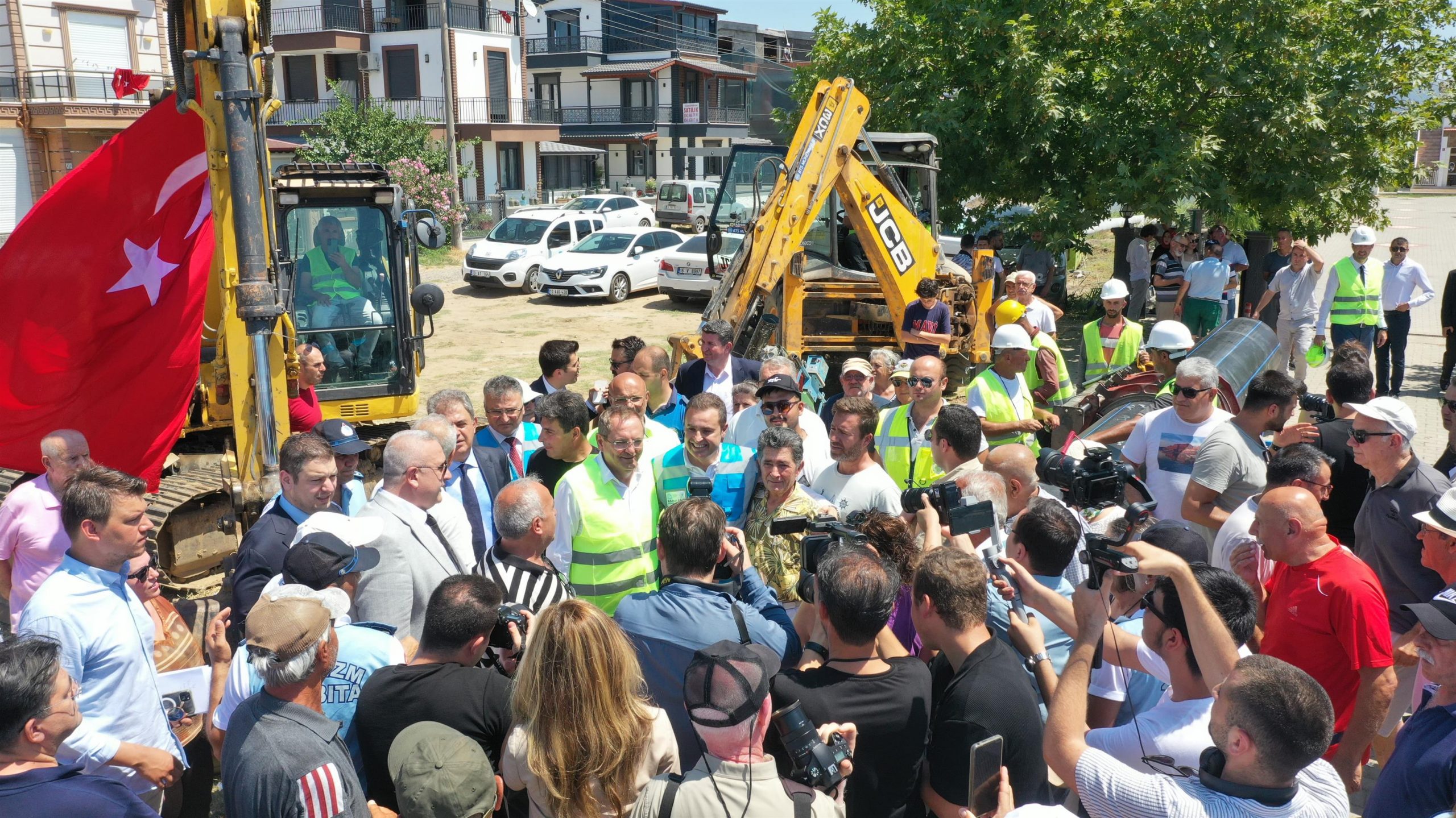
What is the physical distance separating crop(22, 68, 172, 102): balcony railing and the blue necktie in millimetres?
30341

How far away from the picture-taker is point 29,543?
5.00 metres

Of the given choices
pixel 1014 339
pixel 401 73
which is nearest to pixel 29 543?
pixel 1014 339

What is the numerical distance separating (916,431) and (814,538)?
8.69ft

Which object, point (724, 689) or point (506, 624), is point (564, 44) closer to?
point (506, 624)

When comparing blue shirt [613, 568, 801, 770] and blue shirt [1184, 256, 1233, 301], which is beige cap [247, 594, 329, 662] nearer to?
blue shirt [613, 568, 801, 770]

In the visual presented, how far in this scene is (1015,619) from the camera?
12.5 feet

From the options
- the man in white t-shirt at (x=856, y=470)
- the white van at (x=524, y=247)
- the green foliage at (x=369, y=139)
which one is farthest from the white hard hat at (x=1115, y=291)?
the green foliage at (x=369, y=139)

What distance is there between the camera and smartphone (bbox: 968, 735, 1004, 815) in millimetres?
2818

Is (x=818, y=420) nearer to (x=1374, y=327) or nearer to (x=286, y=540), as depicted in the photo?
(x=286, y=540)

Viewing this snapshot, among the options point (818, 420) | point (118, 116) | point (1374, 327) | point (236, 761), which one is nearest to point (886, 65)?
point (1374, 327)

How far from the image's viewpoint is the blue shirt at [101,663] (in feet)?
12.1

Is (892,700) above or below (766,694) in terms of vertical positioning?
below

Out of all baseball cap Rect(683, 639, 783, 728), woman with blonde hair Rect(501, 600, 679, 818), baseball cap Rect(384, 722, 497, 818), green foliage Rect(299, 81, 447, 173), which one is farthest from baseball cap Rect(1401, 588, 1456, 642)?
green foliage Rect(299, 81, 447, 173)

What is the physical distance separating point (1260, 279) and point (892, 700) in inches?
643
